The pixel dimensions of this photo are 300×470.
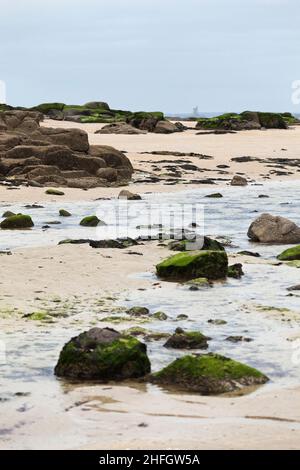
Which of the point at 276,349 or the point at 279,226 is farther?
the point at 279,226

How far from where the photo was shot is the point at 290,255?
44.3 ft

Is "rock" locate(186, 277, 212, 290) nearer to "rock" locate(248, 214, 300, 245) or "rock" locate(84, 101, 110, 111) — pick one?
"rock" locate(248, 214, 300, 245)

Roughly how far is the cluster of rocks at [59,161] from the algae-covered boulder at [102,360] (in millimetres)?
17654

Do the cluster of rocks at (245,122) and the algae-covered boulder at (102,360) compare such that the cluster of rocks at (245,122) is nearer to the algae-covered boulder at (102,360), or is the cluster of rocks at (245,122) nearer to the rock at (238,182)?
the rock at (238,182)

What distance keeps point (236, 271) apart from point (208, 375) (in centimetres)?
496

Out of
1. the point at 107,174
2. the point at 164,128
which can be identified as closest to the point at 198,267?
the point at 107,174

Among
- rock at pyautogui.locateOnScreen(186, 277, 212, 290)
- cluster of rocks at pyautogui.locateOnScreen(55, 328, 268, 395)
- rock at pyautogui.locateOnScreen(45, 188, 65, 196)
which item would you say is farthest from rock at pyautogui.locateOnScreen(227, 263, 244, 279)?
rock at pyautogui.locateOnScreen(45, 188, 65, 196)

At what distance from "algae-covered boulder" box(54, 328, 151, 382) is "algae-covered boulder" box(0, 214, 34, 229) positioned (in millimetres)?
9672

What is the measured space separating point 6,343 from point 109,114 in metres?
51.8

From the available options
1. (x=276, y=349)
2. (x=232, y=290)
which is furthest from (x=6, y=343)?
(x=232, y=290)

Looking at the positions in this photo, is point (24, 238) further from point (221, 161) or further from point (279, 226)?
point (221, 161)

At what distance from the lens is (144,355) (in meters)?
7.42

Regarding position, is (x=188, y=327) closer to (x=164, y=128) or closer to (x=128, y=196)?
(x=128, y=196)

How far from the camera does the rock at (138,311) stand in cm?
964
